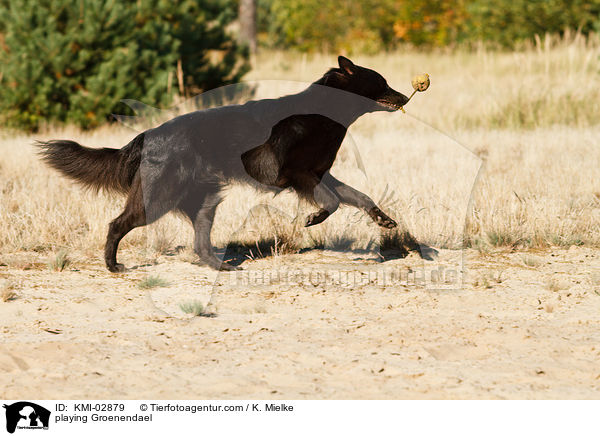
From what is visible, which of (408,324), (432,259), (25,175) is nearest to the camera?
(408,324)

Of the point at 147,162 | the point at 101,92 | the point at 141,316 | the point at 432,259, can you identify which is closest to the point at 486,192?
the point at 432,259

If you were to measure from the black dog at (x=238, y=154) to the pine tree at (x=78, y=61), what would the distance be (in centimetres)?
634

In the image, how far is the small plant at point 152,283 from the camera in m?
5.01

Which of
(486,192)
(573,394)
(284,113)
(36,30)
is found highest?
(36,30)

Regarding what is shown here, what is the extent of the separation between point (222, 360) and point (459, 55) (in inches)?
581

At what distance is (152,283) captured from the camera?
16.5 ft

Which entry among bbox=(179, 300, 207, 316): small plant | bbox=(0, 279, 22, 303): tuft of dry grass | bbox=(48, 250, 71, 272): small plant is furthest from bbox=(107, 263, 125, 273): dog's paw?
bbox=(179, 300, 207, 316): small plant

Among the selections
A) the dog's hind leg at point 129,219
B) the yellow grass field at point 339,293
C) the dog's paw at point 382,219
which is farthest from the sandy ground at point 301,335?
the dog's paw at point 382,219

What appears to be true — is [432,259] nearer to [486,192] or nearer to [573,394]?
[486,192]

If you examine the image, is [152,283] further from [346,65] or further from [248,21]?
[248,21]

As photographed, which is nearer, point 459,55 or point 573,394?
point 573,394

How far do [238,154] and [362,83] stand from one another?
104 cm

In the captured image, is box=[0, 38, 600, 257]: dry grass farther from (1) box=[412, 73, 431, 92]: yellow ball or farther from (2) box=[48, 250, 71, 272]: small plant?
(1) box=[412, 73, 431, 92]: yellow ball

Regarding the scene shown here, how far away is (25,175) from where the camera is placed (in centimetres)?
795
